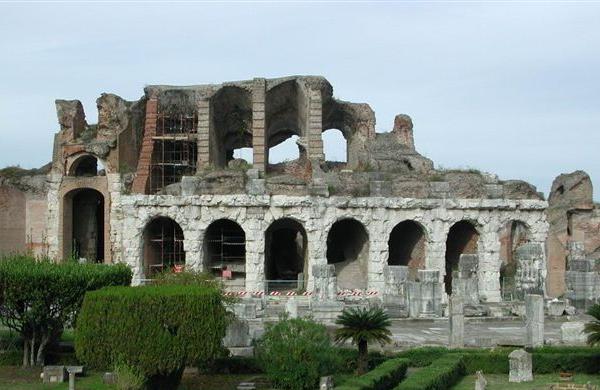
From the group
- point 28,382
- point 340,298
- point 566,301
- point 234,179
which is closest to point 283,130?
point 234,179

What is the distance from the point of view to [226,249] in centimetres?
4403

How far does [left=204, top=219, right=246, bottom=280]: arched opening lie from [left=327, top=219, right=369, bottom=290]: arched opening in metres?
4.46

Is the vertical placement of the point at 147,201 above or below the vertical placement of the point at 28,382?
above

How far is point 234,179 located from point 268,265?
626 centimetres

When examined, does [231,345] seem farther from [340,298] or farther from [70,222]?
[70,222]

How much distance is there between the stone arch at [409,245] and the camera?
42875 millimetres

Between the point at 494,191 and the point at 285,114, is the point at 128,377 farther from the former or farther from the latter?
the point at 285,114

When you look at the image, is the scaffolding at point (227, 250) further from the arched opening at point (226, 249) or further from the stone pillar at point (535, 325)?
the stone pillar at point (535, 325)

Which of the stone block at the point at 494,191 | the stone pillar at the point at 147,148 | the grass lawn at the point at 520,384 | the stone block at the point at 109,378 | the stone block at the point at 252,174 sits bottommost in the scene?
the grass lawn at the point at 520,384

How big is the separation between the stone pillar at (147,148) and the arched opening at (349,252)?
30.7 feet

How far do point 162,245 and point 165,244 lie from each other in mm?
357

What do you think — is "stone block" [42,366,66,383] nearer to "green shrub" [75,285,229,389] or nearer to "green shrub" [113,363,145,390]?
"green shrub" [75,285,229,389]

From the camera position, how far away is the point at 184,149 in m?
47.2

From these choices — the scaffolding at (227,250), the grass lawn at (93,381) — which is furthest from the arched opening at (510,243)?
the grass lawn at (93,381)
